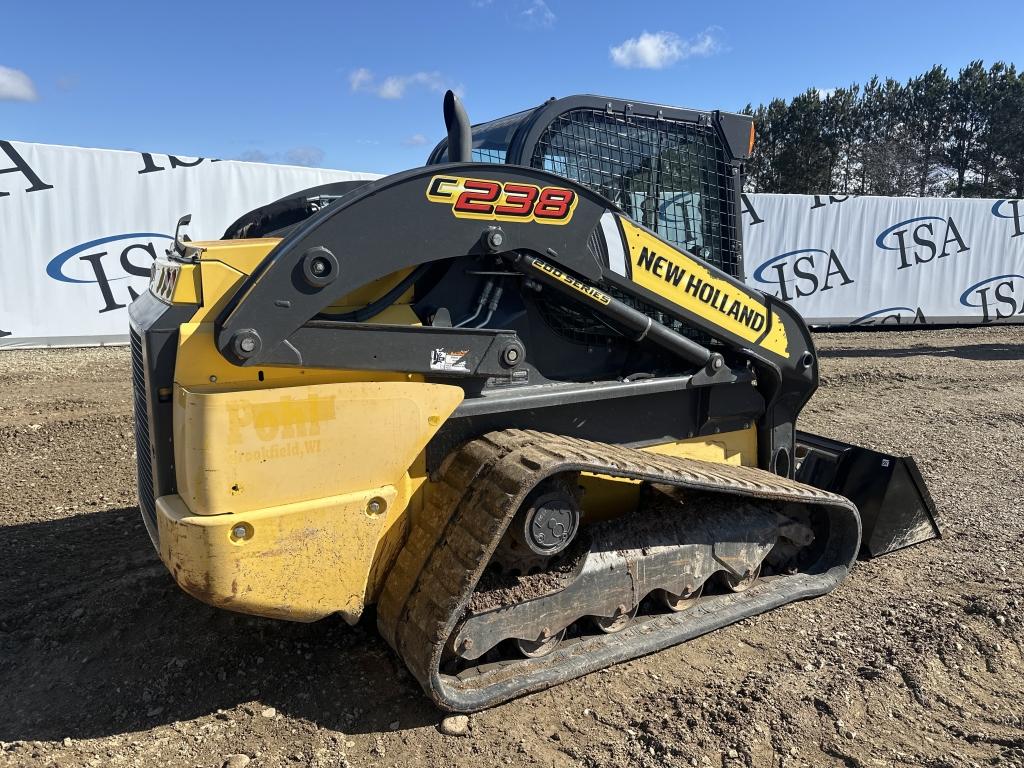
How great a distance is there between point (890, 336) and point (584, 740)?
12630mm

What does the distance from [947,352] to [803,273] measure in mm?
3278

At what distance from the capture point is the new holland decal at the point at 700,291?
123 inches

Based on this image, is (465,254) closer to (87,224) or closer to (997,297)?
(87,224)

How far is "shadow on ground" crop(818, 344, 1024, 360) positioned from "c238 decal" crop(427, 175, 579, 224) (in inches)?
363

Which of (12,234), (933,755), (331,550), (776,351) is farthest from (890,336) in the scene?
(12,234)

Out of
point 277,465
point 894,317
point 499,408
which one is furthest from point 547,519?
point 894,317

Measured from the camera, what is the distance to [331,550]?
2.57m

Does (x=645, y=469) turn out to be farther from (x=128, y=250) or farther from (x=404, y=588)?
(x=128, y=250)

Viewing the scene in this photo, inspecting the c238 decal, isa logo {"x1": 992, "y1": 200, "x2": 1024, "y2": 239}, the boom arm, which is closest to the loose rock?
the boom arm

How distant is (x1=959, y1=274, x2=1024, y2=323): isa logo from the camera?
14539 mm

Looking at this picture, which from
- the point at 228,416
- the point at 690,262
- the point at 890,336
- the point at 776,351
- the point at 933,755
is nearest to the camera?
the point at 228,416

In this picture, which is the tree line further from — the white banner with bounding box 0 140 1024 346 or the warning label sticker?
the warning label sticker

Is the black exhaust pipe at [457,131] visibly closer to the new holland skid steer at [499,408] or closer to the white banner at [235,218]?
the new holland skid steer at [499,408]

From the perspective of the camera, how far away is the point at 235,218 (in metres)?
11.2
